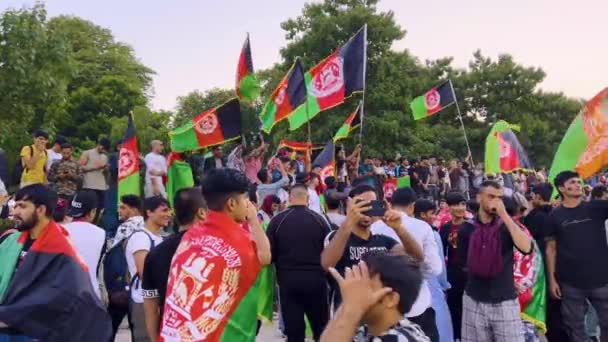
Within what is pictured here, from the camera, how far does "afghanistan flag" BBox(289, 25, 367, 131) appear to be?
13.0 meters

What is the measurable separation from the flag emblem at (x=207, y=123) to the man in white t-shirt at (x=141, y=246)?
428 centimetres

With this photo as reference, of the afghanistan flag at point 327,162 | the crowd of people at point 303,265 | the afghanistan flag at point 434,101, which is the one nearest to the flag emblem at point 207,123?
the crowd of people at point 303,265

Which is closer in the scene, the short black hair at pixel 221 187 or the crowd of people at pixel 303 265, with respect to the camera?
the crowd of people at pixel 303 265

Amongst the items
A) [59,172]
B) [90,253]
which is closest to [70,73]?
[59,172]

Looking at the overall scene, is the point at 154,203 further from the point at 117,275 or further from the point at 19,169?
the point at 19,169

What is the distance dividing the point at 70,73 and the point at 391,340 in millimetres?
15961

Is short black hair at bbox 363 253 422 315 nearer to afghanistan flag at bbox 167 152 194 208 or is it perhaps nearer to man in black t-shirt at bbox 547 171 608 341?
man in black t-shirt at bbox 547 171 608 341

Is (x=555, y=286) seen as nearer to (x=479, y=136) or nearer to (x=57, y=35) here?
(x=57, y=35)

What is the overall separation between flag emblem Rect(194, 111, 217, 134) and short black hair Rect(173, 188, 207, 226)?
5683mm

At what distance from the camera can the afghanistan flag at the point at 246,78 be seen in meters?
11.0

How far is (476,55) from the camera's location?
44.4 metres

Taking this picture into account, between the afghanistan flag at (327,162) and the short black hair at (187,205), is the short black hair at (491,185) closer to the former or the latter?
the short black hair at (187,205)

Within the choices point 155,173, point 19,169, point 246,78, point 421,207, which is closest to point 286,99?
point 246,78

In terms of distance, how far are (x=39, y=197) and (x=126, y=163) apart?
5.20 metres
